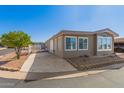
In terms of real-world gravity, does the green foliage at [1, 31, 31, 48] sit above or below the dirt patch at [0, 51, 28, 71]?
above

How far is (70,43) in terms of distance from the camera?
14.9 metres

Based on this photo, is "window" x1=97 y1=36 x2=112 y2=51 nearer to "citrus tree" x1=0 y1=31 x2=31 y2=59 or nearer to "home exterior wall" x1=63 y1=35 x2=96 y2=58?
"home exterior wall" x1=63 y1=35 x2=96 y2=58

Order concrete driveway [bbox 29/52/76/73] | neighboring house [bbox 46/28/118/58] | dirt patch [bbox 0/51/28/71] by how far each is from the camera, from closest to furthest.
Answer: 1. concrete driveway [bbox 29/52/76/73]
2. dirt patch [bbox 0/51/28/71]
3. neighboring house [bbox 46/28/118/58]

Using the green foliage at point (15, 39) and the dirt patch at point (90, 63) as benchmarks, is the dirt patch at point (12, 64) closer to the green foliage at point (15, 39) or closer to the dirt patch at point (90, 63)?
the green foliage at point (15, 39)

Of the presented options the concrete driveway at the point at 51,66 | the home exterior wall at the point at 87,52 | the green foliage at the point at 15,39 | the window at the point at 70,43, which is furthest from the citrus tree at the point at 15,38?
the home exterior wall at the point at 87,52

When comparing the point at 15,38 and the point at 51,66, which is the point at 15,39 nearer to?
the point at 15,38

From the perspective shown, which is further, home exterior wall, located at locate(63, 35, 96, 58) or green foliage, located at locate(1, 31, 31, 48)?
home exterior wall, located at locate(63, 35, 96, 58)

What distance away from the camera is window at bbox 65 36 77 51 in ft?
48.4

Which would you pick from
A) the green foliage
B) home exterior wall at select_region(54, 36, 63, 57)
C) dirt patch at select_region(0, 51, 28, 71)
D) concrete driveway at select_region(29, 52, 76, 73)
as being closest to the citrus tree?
the green foliage

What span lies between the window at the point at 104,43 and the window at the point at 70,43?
3.25 metres

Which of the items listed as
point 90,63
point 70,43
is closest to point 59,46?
point 70,43
